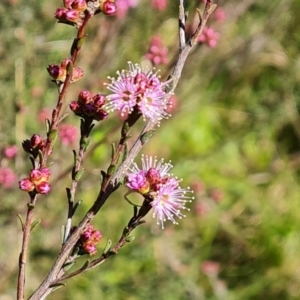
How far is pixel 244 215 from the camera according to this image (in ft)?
11.1

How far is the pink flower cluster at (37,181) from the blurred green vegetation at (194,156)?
3.05ft

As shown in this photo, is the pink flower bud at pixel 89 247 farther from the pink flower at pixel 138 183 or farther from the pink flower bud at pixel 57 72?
the pink flower bud at pixel 57 72

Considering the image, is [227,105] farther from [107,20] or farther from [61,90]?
[61,90]

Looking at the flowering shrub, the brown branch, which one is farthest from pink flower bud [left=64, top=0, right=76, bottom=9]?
the brown branch

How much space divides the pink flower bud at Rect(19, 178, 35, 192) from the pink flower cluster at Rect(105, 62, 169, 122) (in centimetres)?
21

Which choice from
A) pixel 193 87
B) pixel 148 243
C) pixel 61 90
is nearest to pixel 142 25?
pixel 193 87

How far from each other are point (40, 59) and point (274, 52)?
1723 millimetres

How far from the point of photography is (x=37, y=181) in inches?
41.5

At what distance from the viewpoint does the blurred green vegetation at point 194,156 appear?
2.43 metres

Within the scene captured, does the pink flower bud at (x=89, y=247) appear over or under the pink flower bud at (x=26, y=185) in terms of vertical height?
under

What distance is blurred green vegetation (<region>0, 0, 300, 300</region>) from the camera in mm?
2430

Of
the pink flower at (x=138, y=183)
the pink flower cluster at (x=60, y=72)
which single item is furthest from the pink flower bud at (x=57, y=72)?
the pink flower at (x=138, y=183)

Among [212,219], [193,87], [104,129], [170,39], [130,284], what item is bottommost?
[130,284]

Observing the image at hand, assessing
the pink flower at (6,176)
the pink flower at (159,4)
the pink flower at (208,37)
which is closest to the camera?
the pink flower at (208,37)
